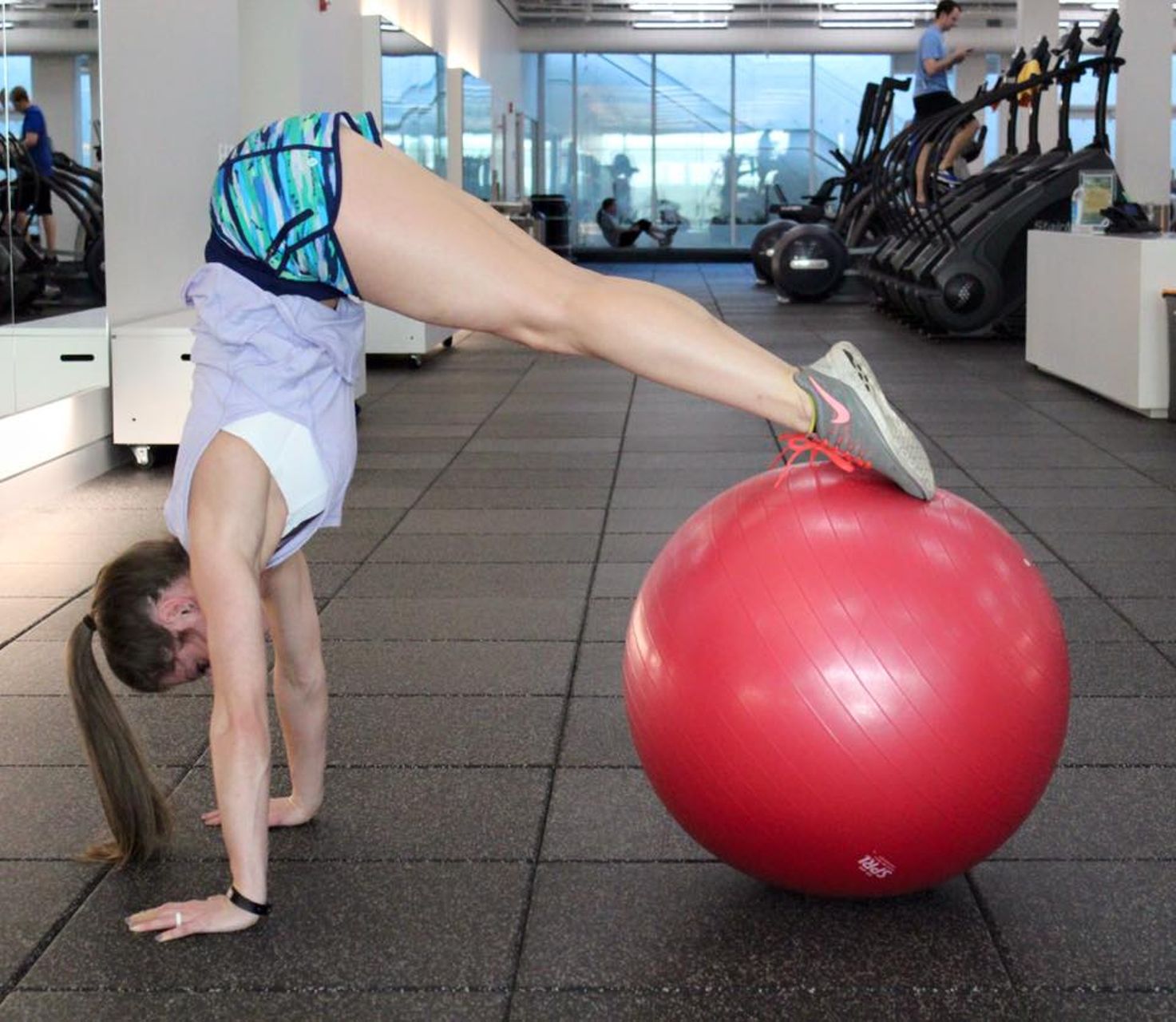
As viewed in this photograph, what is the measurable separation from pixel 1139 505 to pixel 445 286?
424 centimetres

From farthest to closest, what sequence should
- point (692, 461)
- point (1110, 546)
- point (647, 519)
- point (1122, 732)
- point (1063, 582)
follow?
point (692, 461) < point (647, 519) < point (1110, 546) < point (1063, 582) < point (1122, 732)

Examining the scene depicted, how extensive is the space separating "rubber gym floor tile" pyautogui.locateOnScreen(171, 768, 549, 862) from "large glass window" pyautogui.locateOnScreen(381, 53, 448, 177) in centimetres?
836

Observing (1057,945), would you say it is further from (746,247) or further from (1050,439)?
(746,247)

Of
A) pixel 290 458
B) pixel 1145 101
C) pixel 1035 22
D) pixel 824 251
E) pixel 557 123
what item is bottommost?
pixel 290 458

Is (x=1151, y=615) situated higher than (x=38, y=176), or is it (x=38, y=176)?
(x=38, y=176)

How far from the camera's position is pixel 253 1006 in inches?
91.5

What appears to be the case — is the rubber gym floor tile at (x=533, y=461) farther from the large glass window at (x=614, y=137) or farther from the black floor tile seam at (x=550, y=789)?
the large glass window at (x=614, y=137)

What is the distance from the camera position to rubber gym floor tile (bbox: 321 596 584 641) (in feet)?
14.4

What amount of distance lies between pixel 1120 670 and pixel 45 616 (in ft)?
9.11

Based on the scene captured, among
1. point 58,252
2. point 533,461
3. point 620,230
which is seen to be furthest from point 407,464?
point 620,230

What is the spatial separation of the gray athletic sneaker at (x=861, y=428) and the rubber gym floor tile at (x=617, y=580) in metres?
2.32

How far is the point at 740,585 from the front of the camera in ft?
7.78

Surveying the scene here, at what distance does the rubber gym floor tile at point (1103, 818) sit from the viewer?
287 cm

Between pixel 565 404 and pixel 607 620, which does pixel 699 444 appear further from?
pixel 607 620
